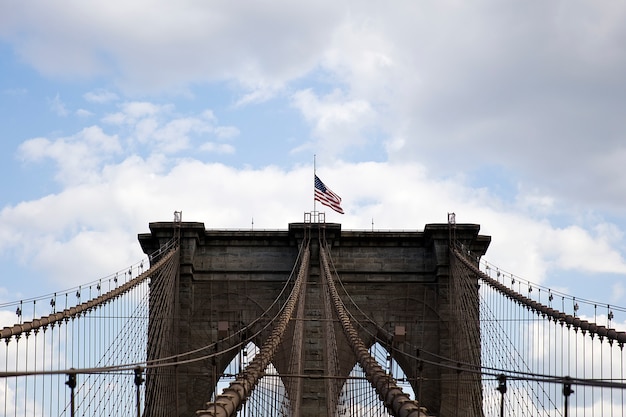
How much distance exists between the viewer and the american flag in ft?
161

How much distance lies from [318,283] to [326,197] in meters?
3.85

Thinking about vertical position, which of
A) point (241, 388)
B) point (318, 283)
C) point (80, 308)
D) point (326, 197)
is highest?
point (326, 197)

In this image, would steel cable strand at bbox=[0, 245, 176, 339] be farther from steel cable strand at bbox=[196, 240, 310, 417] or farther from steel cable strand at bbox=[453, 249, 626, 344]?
steel cable strand at bbox=[453, 249, 626, 344]

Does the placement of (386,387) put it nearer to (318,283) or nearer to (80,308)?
(80,308)

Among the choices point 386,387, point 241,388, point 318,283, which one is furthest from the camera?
point 318,283

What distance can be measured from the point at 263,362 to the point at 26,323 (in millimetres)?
5227

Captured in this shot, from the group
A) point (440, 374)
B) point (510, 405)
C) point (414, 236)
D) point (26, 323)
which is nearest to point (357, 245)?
point (414, 236)

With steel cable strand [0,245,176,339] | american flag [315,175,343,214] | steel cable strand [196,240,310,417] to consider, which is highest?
american flag [315,175,343,214]

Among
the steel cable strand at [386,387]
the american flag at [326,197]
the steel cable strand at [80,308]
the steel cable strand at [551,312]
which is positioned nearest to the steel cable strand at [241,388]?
the steel cable strand at [386,387]

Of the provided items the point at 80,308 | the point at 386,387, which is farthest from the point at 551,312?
the point at 386,387

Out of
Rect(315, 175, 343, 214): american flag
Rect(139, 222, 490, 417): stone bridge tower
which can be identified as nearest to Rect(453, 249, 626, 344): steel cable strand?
Rect(139, 222, 490, 417): stone bridge tower

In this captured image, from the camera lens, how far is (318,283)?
4659 centimetres

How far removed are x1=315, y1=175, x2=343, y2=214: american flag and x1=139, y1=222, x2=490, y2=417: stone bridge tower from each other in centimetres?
199

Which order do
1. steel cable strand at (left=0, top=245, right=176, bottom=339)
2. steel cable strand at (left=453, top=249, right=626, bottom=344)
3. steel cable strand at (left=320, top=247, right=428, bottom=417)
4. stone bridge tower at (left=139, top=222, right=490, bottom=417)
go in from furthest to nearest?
stone bridge tower at (left=139, top=222, right=490, bottom=417)
steel cable strand at (left=453, top=249, right=626, bottom=344)
steel cable strand at (left=0, top=245, right=176, bottom=339)
steel cable strand at (left=320, top=247, right=428, bottom=417)
